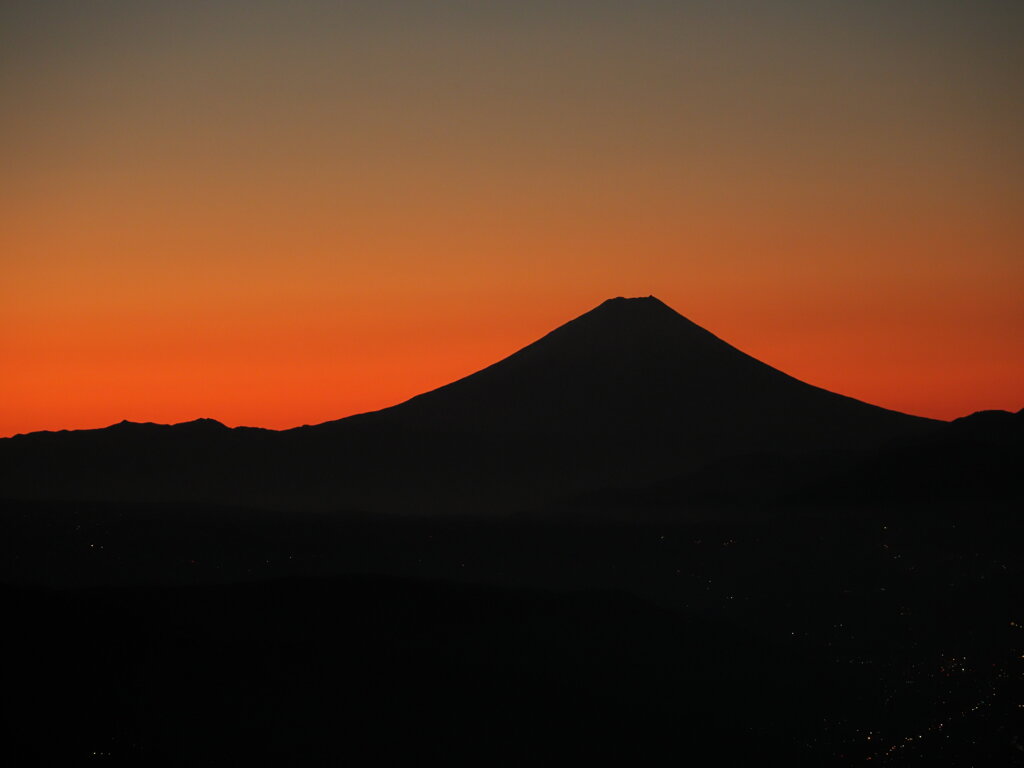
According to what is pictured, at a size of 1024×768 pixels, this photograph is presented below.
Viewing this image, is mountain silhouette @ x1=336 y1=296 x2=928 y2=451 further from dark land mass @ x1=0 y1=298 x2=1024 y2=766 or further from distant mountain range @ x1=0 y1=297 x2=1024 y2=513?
dark land mass @ x1=0 y1=298 x2=1024 y2=766

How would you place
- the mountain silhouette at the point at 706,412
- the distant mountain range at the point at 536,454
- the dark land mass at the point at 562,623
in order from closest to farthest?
the dark land mass at the point at 562,623
the distant mountain range at the point at 536,454
the mountain silhouette at the point at 706,412

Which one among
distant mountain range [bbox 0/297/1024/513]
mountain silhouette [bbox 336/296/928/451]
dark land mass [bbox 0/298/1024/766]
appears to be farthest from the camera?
mountain silhouette [bbox 336/296/928/451]

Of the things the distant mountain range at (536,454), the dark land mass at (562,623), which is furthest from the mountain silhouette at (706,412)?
the dark land mass at (562,623)

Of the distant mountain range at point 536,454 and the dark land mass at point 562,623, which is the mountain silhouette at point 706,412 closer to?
the distant mountain range at point 536,454

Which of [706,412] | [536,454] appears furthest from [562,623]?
[706,412]

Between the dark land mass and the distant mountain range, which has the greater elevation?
the distant mountain range

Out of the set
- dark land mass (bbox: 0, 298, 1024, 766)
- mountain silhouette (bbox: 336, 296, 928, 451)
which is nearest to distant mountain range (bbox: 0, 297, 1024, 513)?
mountain silhouette (bbox: 336, 296, 928, 451)

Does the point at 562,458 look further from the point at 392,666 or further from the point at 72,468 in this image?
the point at 392,666

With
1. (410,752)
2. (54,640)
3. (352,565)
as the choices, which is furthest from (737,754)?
(352,565)
